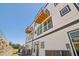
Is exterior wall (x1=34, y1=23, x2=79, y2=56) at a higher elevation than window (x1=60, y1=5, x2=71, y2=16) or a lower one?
lower

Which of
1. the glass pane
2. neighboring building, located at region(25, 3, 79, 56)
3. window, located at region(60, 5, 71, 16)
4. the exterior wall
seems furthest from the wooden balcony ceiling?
the glass pane

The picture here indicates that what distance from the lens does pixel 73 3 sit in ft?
9.07

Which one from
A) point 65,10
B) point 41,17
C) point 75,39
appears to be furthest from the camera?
point 41,17

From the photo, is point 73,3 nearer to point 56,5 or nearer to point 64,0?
point 64,0

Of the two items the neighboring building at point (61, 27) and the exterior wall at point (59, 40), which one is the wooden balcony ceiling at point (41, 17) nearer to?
the neighboring building at point (61, 27)

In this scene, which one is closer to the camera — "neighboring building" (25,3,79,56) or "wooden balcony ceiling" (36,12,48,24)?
"neighboring building" (25,3,79,56)

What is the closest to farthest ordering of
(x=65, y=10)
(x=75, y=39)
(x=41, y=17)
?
1. (x=75, y=39)
2. (x=65, y=10)
3. (x=41, y=17)

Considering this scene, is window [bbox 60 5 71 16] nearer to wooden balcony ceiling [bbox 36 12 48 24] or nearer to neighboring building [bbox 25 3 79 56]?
neighboring building [bbox 25 3 79 56]

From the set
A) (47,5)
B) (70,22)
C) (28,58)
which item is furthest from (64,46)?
(47,5)

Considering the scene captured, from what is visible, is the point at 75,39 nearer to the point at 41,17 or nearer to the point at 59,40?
the point at 59,40

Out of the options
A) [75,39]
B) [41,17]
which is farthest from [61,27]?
[41,17]

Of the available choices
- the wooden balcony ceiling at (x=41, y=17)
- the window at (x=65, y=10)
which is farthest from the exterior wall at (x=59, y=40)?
the wooden balcony ceiling at (x=41, y=17)

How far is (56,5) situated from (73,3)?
74 centimetres

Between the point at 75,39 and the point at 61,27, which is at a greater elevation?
the point at 61,27
